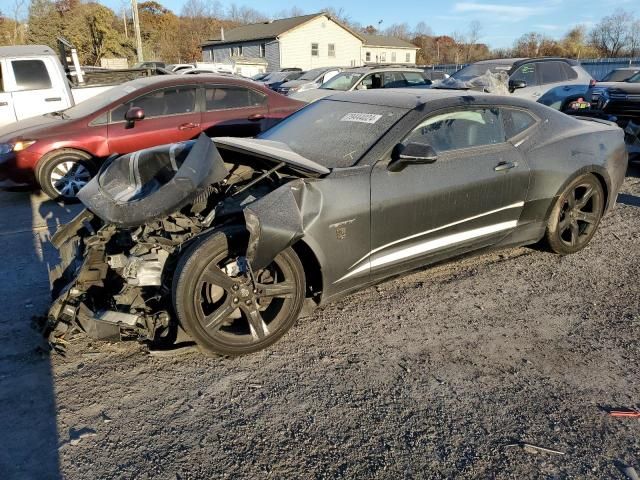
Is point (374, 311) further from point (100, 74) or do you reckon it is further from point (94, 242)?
point (100, 74)

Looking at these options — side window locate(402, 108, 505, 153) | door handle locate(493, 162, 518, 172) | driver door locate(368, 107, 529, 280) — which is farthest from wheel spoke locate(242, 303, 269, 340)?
door handle locate(493, 162, 518, 172)

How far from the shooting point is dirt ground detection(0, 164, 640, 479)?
7.54 feet

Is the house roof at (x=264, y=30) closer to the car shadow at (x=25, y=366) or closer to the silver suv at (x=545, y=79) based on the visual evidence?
the silver suv at (x=545, y=79)

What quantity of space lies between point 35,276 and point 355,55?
4757 centimetres

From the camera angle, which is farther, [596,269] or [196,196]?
[596,269]

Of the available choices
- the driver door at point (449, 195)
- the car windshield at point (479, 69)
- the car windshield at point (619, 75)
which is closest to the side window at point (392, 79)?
the car windshield at point (479, 69)

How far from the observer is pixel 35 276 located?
4223 mm

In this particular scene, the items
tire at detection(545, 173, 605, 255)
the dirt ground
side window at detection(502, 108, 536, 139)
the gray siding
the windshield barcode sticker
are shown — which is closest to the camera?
the dirt ground

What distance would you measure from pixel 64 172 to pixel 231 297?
4.73m

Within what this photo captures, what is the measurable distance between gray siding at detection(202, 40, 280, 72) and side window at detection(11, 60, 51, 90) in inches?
1233

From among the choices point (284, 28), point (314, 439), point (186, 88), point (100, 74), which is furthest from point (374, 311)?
point (284, 28)

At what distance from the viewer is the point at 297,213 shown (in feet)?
9.57

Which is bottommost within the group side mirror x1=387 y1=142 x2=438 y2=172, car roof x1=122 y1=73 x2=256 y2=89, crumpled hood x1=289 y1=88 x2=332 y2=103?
side mirror x1=387 y1=142 x2=438 y2=172

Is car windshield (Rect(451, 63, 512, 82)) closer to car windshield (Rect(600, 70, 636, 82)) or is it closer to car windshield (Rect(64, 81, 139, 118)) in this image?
car windshield (Rect(600, 70, 636, 82))
